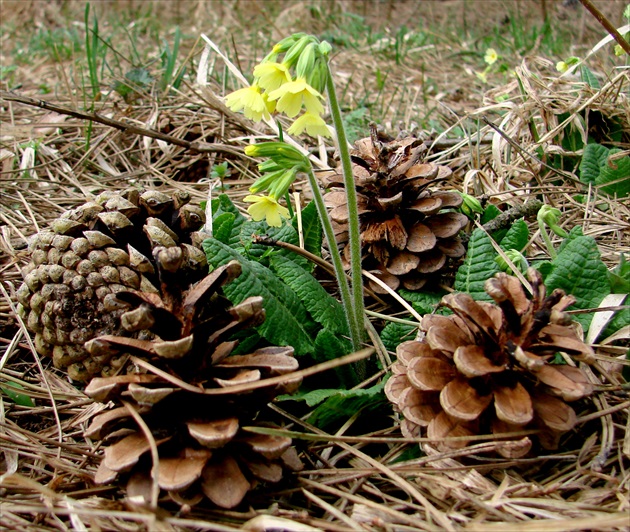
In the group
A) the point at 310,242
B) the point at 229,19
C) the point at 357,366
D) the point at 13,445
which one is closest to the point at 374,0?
the point at 229,19

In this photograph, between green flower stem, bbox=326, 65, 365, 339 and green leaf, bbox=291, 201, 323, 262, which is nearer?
green flower stem, bbox=326, 65, 365, 339

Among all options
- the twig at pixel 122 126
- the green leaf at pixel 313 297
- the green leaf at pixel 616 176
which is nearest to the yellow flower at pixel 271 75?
the green leaf at pixel 313 297

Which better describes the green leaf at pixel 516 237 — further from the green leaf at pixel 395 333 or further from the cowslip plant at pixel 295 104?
the cowslip plant at pixel 295 104

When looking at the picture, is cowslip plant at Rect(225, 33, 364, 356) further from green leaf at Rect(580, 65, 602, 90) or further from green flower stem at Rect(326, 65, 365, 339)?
green leaf at Rect(580, 65, 602, 90)

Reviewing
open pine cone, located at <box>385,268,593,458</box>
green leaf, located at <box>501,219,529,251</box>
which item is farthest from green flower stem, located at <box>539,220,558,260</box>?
open pine cone, located at <box>385,268,593,458</box>

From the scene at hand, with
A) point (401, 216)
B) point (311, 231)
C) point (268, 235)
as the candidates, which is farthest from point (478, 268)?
point (268, 235)

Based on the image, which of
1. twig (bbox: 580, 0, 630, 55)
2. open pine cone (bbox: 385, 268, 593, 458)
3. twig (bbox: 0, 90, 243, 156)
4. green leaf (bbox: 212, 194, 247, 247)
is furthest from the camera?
twig (bbox: 0, 90, 243, 156)

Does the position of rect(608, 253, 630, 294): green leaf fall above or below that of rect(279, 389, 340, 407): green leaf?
above
